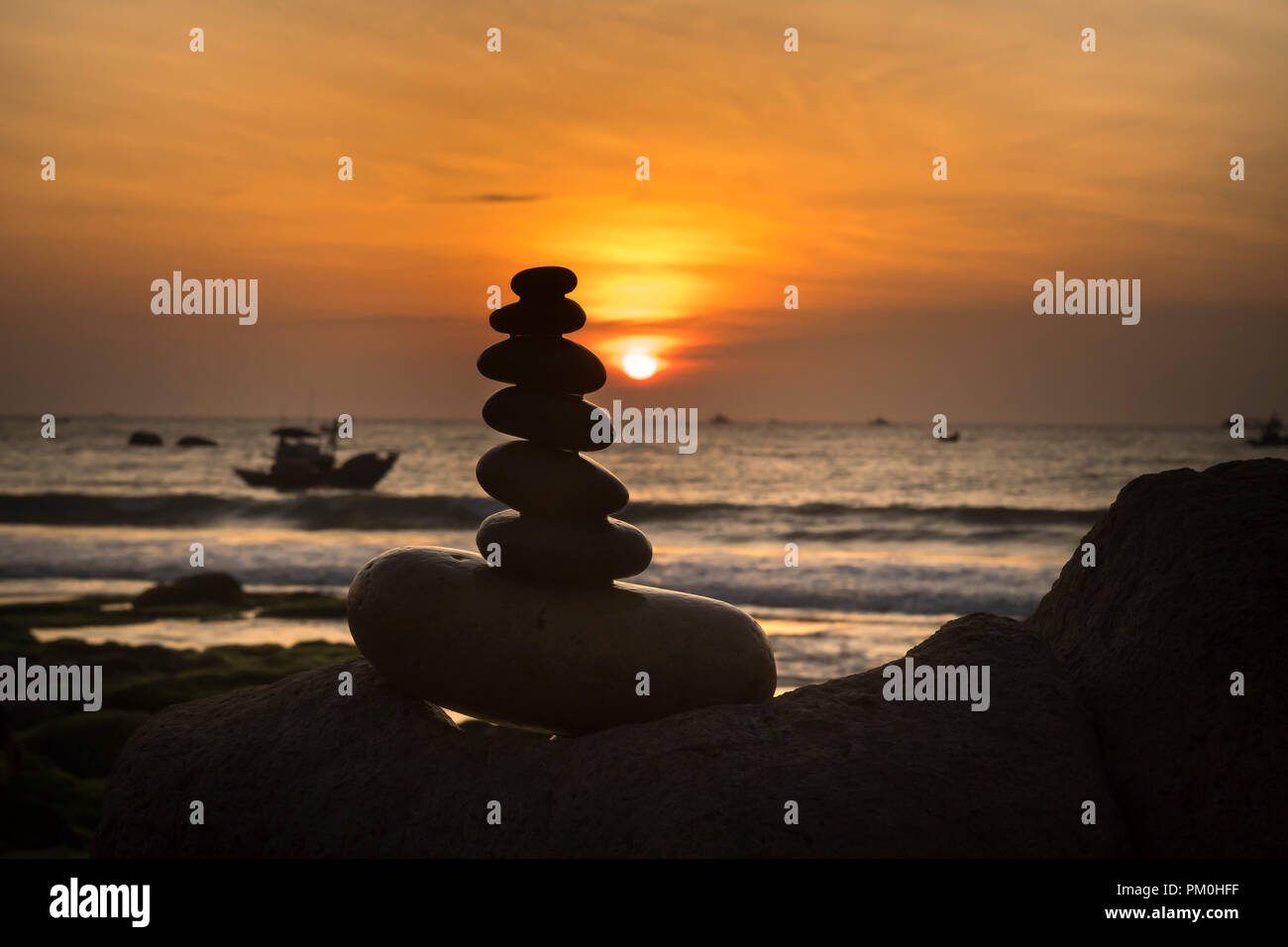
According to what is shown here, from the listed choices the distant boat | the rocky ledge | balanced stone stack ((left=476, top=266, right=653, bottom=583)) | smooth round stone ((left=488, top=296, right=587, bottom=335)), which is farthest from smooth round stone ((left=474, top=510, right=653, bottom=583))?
the distant boat

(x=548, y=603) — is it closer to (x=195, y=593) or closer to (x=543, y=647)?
(x=543, y=647)

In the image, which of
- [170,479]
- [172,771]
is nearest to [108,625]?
[172,771]

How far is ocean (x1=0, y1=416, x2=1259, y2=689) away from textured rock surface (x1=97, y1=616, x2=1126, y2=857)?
7707 millimetres

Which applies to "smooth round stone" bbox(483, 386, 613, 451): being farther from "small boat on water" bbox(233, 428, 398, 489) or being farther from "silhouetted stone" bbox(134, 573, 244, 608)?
"small boat on water" bbox(233, 428, 398, 489)

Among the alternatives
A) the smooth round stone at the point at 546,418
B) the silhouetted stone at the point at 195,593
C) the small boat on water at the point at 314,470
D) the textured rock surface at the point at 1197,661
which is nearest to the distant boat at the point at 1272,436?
the small boat on water at the point at 314,470

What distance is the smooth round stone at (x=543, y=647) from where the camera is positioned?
5004 millimetres

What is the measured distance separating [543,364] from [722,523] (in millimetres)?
27237

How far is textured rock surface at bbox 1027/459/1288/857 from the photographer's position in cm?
425

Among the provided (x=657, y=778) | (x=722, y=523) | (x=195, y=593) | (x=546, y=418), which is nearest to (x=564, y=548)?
(x=546, y=418)

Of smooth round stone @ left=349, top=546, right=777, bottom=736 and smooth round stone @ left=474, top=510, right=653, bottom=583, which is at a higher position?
smooth round stone @ left=474, top=510, right=653, bottom=583

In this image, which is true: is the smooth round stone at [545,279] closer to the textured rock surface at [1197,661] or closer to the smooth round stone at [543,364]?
the smooth round stone at [543,364]

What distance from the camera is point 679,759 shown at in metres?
4.42
